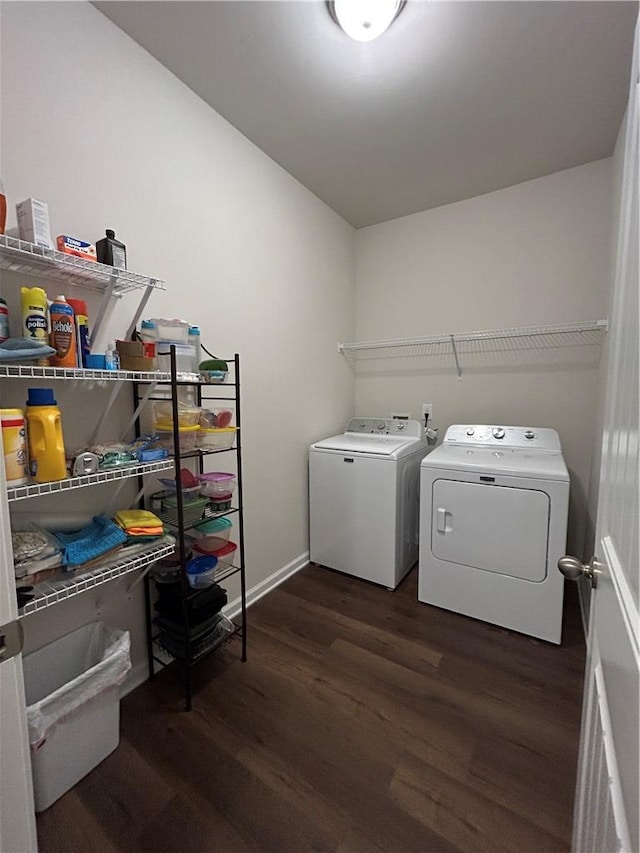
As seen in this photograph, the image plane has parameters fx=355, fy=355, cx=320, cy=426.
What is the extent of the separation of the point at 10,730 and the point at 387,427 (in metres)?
2.41

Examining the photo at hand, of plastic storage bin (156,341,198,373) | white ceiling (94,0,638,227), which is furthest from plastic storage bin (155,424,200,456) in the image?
white ceiling (94,0,638,227)

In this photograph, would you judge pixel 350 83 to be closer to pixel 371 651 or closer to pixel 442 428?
pixel 442 428

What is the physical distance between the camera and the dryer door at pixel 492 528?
1769 millimetres

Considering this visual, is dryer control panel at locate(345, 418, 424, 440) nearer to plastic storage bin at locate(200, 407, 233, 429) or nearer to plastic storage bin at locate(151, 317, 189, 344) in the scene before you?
plastic storage bin at locate(200, 407, 233, 429)

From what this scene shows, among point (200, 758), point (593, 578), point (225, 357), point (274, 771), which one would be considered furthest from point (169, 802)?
point (225, 357)

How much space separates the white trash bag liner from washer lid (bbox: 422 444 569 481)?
166 cm

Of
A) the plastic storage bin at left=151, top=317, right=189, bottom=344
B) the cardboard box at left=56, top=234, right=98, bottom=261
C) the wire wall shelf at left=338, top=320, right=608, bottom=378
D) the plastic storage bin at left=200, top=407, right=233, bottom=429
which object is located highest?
the cardboard box at left=56, top=234, right=98, bottom=261

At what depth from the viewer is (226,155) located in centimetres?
182

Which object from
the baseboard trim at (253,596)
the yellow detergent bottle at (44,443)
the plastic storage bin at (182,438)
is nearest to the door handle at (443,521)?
the baseboard trim at (253,596)

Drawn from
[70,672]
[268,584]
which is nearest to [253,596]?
[268,584]

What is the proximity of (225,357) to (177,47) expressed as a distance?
4.10ft

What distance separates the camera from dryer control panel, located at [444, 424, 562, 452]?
2189 mm

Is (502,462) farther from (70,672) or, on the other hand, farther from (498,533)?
(70,672)

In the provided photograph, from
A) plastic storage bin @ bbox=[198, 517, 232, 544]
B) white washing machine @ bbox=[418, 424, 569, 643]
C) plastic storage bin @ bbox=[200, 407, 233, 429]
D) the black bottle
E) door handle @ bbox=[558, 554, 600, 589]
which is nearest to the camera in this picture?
door handle @ bbox=[558, 554, 600, 589]
